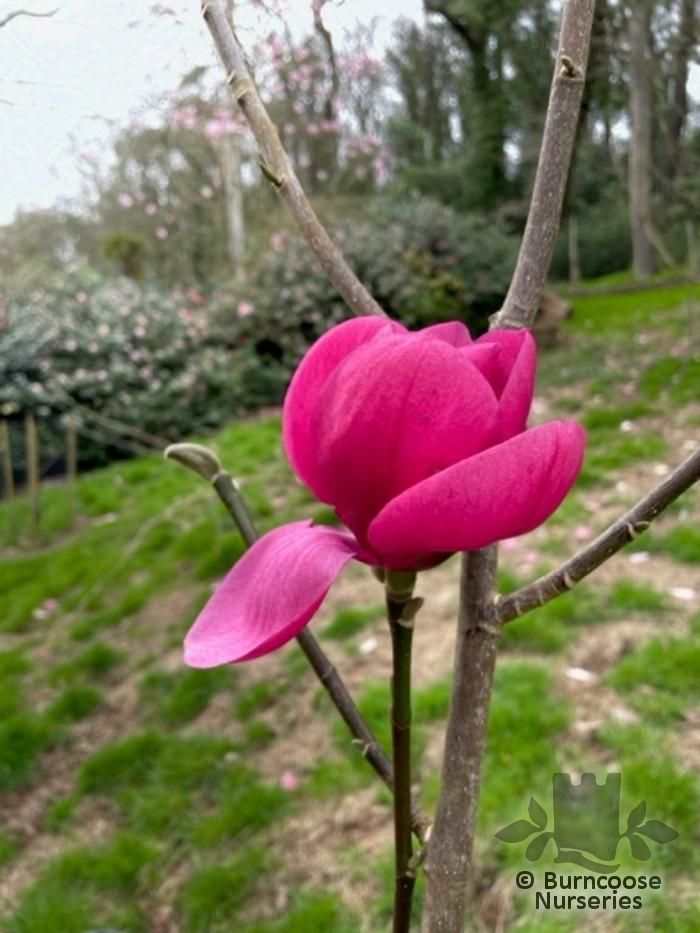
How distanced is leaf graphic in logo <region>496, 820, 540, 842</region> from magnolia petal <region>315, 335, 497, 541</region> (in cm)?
32

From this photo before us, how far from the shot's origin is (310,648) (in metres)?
0.53

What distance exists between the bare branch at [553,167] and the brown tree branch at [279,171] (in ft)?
0.27

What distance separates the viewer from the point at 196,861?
258cm

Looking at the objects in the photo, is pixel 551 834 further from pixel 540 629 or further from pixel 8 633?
pixel 8 633

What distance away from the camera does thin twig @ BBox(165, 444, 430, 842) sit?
1.64 ft

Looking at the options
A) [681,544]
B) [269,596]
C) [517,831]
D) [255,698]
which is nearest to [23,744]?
[255,698]

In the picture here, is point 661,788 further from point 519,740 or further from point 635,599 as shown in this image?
point 635,599

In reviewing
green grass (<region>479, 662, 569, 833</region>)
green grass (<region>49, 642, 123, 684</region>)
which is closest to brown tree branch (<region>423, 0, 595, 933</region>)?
green grass (<region>479, 662, 569, 833</region>)

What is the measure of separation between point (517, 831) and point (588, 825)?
0.17 feet

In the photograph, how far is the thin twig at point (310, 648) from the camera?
19.7 inches

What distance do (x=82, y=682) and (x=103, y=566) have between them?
117cm

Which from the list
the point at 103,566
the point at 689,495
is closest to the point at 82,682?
the point at 103,566

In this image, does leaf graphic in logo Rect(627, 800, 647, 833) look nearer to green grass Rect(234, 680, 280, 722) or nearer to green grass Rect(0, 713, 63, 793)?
green grass Rect(234, 680, 280, 722)

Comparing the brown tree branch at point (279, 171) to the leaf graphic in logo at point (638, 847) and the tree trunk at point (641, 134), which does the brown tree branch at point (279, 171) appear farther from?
the tree trunk at point (641, 134)
